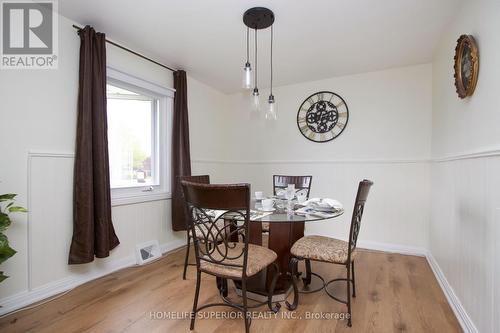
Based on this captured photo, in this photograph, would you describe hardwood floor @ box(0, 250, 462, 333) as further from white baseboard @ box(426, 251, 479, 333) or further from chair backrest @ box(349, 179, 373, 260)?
chair backrest @ box(349, 179, 373, 260)

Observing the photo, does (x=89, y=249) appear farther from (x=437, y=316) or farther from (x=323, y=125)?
(x=323, y=125)

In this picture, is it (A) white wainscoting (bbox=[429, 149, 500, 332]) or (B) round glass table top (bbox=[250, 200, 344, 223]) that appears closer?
(A) white wainscoting (bbox=[429, 149, 500, 332])

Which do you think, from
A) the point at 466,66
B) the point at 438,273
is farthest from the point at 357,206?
the point at 438,273

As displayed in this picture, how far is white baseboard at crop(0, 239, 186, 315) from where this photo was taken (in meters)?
1.77

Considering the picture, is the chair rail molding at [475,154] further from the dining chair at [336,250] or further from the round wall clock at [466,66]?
the dining chair at [336,250]

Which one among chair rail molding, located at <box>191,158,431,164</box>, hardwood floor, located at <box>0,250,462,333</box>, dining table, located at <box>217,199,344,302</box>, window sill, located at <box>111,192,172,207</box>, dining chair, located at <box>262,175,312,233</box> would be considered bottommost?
hardwood floor, located at <box>0,250,462,333</box>

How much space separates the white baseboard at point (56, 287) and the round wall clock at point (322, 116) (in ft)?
8.99

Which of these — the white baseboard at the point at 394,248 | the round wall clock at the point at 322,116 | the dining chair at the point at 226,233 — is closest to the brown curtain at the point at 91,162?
the dining chair at the point at 226,233

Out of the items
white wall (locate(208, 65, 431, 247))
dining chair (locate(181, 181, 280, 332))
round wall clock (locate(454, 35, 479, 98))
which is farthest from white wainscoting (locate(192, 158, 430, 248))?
dining chair (locate(181, 181, 280, 332))

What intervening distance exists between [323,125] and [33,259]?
3.37 metres

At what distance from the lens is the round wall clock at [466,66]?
1.58 meters

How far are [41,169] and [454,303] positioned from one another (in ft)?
10.7

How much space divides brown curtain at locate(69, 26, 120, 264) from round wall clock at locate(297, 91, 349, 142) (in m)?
2.52

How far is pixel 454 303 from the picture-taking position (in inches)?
71.3
